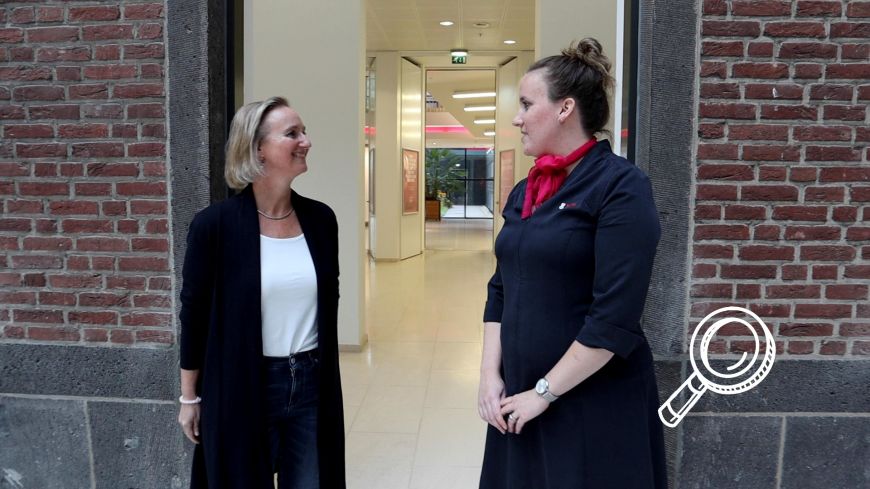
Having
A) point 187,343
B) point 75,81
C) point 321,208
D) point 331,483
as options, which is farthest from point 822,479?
point 75,81

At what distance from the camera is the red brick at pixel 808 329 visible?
2641mm

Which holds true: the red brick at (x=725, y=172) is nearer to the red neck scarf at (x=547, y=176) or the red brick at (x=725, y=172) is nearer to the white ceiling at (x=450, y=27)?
the red neck scarf at (x=547, y=176)

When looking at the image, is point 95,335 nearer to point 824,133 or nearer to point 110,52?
point 110,52

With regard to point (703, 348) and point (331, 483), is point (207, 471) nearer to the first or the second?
point (331, 483)

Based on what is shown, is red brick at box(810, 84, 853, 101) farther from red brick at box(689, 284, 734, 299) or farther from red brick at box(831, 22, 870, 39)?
red brick at box(689, 284, 734, 299)

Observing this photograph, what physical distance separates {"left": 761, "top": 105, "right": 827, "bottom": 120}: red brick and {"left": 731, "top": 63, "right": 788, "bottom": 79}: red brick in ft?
0.40

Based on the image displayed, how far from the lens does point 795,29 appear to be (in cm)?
258

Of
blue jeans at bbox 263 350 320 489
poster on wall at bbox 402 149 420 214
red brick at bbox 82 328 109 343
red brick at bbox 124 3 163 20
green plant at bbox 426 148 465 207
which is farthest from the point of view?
green plant at bbox 426 148 465 207

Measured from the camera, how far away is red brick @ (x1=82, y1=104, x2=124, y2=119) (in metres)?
2.79

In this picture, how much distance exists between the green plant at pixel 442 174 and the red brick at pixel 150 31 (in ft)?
74.2

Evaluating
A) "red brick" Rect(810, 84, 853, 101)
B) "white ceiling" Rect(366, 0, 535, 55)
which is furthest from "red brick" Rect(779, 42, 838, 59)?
"white ceiling" Rect(366, 0, 535, 55)

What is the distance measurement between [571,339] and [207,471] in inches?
48.7

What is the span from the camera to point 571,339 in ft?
5.24

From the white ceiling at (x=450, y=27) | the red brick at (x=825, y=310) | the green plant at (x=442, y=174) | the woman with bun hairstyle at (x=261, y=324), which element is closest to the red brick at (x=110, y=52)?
the woman with bun hairstyle at (x=261, y=324)
